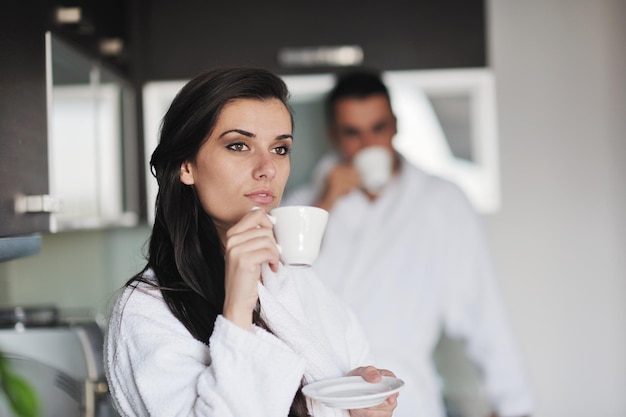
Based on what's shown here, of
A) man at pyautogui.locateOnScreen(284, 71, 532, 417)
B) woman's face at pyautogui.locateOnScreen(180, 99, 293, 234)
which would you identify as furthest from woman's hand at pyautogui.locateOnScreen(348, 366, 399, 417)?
man at pyautogui.locateOnScreen(284, 71, 532, 417)

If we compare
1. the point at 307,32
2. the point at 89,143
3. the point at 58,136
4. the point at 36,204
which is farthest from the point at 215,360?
the point at 307,32

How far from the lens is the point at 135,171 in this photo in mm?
2309

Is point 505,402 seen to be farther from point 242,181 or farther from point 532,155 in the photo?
point 242,181

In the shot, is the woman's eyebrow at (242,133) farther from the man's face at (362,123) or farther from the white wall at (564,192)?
the white wall at (564,192)

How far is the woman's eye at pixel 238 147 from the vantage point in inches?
40.4

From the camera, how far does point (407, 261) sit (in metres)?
2.14

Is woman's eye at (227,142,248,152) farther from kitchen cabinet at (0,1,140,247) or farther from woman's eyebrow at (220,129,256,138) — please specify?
kitchen cabinet at (0,1,140,247)

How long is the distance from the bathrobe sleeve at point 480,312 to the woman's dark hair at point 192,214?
117 centimetres

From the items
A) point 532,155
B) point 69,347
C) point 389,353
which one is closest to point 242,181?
point 69,347

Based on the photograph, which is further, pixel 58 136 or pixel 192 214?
pixel 58 136

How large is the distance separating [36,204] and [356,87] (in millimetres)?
1117

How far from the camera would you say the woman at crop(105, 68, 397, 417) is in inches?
35.4

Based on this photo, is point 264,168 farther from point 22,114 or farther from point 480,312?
point 480,312

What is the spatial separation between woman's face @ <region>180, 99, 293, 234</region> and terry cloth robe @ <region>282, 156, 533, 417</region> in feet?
3.54
